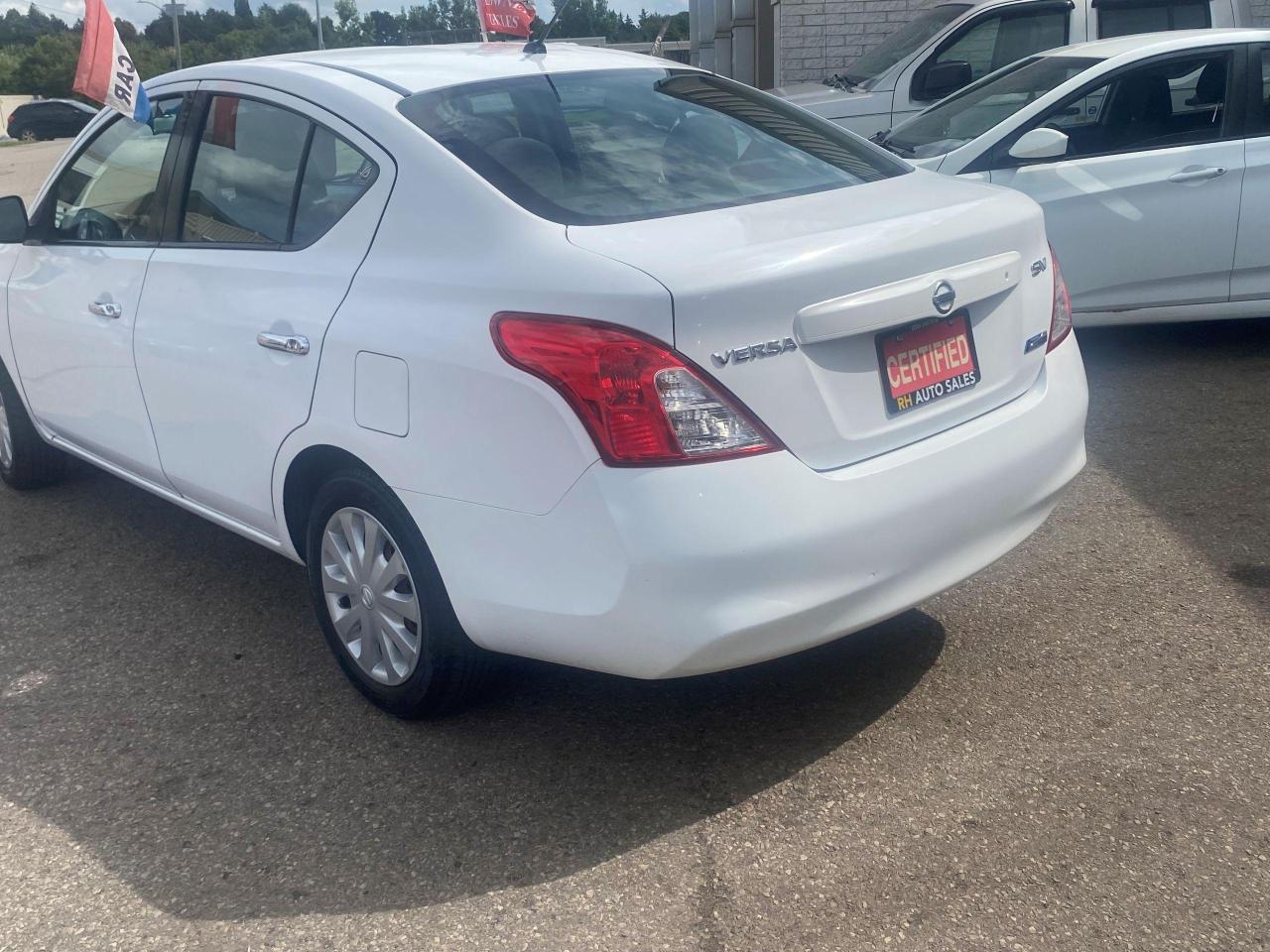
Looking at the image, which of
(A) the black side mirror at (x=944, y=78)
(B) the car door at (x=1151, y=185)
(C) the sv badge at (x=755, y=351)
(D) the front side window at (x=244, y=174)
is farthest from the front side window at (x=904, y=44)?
(C) the sv badge at (x=755, y=351)

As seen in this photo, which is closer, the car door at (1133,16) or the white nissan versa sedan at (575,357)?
the white nissan versa sedan at (575,357)

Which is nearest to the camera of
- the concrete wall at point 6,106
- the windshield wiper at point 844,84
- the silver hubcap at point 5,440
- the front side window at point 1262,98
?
the silver hubcap at point 5,440

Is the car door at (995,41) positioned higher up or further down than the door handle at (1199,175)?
higher up

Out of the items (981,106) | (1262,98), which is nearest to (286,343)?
(981,106)

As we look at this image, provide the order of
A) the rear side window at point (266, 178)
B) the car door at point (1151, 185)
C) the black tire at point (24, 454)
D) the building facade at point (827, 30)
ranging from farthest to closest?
the building facade at point (827, 30)
the car door at point (1151, 185)
the black tire at point (24, 454)
the rear side window at point (266, 178)

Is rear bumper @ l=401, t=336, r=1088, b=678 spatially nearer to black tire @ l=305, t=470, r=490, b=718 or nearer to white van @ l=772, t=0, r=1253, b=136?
black tire @ l=305, t=470, r=490, b=718

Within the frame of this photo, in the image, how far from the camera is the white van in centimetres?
916

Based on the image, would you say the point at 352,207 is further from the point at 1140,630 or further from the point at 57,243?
the point at 1140,630

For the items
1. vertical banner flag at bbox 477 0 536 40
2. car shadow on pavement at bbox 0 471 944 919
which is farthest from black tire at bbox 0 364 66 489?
vertical banner flag at bbox 477 0 536 40

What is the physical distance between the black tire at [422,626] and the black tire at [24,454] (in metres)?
2.37

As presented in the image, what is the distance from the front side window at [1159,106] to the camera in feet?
21.6

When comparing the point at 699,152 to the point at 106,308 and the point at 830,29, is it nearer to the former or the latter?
the point at 106,308

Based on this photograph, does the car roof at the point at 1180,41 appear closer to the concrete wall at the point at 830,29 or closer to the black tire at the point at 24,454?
the black tire at the point at 24,454

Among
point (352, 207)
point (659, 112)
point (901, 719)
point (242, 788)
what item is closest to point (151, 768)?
point (242, 788)
